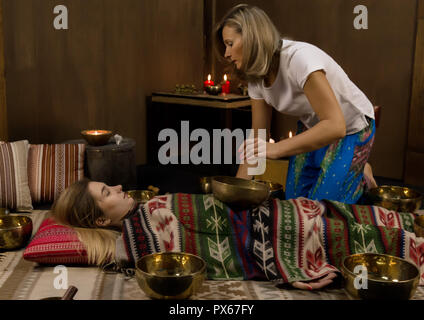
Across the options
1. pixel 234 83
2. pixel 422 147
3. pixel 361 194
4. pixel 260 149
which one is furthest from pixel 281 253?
pixel 234 83

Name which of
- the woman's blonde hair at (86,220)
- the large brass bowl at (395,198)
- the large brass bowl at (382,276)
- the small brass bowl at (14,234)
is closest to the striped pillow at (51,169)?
the small brass bowl at (14,234)

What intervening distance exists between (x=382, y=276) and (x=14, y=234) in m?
1.59

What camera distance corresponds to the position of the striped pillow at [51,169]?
3.39 metres

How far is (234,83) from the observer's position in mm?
5773

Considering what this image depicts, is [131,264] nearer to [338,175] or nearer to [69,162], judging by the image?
[338,175]

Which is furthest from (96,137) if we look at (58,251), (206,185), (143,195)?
(58,251)

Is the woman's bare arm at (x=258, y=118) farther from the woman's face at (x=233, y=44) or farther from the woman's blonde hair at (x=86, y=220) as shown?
the woman's blonde hair at (x=86, y=220)

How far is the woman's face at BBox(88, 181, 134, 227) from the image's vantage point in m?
2.21

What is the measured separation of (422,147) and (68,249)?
3.52m

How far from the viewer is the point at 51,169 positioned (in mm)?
3436

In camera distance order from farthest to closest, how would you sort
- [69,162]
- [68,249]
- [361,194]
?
[69,162]
[361,194]
[68,249]

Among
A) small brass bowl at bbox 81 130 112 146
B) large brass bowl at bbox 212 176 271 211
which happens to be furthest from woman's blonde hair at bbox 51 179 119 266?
small brass bowl at bbox 81 130 112 146

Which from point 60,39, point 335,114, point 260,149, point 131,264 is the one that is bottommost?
point 131,264

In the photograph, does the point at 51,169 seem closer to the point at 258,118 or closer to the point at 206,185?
the point at 206,185
